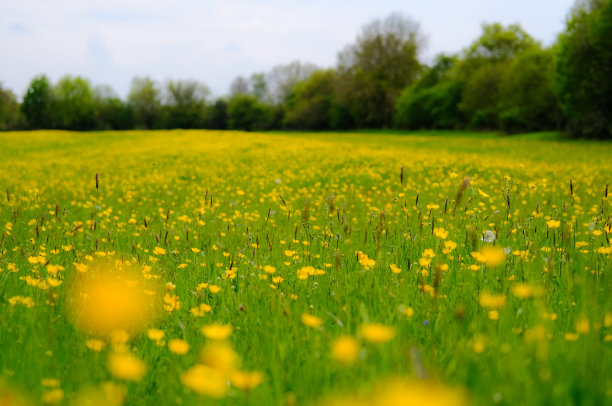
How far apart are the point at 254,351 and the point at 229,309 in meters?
0.67

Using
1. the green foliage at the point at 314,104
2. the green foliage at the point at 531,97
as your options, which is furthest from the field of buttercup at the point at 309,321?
the green foliage at the point at 314,104

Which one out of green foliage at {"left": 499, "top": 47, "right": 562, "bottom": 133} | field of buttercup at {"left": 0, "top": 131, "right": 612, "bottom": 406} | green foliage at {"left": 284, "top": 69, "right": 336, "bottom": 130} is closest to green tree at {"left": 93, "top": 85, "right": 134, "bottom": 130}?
green foliage at {"left": 284, "top": 69, "right": 336, "bottom": 130}

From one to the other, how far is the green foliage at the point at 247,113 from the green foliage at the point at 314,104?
460 centimetres

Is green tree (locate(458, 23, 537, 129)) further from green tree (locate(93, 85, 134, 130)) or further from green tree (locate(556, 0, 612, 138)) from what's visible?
green tree (locate(93, 85, 134, 130))

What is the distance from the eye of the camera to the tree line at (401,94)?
83.4ft

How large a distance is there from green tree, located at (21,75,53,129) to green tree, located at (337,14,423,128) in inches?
1696

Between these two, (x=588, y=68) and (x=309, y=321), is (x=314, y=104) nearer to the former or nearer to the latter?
(x=588, y=68)

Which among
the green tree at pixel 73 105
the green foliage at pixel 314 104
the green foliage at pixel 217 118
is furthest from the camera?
the green foliage at pixel 217 118

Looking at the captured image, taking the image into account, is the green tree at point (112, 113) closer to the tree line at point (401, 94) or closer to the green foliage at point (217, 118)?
the tree line at point (401, 94)

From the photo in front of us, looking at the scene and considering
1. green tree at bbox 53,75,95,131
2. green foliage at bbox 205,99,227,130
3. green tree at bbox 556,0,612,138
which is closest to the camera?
green tree at bbox 556,0,612,138

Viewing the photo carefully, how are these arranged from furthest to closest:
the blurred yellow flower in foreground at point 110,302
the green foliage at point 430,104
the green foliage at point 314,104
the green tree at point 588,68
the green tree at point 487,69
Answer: the green foliage at point 314,104 < the green foliage at point 430,104 < the green tree at point 487,69 < the green tree at point 588,68 < the blurred yellow flower in foreground at point 110,302

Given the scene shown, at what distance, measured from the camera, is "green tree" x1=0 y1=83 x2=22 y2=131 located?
6488 cm

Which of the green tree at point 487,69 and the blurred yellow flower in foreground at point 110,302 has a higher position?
the green tree at point 487,69

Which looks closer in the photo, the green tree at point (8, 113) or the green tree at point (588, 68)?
the green tree at point (588, 68)
